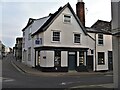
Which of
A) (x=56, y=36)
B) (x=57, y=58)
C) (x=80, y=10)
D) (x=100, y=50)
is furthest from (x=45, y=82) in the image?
(x=80, y=10)

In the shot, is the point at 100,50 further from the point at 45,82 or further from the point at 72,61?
the point at 45,82

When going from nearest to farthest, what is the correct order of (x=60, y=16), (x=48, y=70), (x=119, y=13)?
1. (x=119, y=13)
2. (x=48, y=70)
3. (x=60, y=16)

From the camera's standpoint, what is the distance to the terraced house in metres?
27.4

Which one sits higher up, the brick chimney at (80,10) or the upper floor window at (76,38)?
the brick chimney at (80,10)

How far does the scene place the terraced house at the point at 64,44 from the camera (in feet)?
90.0

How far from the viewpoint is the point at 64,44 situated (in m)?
28.6

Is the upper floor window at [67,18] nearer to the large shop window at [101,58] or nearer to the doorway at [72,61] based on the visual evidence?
the doorway at [72,61]

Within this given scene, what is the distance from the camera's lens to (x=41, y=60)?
28.1 meters

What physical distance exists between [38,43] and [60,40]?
117 inches

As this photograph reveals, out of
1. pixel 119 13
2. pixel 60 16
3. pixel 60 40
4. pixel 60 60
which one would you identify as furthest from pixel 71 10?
pixel 119 13

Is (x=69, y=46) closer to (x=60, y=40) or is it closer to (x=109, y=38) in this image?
(x=60, y=40)

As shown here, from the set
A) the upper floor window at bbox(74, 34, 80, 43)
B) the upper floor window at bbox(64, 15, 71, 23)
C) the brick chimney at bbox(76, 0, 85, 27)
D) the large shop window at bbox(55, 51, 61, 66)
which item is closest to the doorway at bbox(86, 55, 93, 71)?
the upper floor window at bbox(74, 34, 80, 43)

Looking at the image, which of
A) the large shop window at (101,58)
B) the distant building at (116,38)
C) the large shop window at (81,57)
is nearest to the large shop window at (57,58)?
the large shop window at (81,57)

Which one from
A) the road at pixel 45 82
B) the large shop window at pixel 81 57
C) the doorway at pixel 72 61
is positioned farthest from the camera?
the large shop window at pixel 81 57
